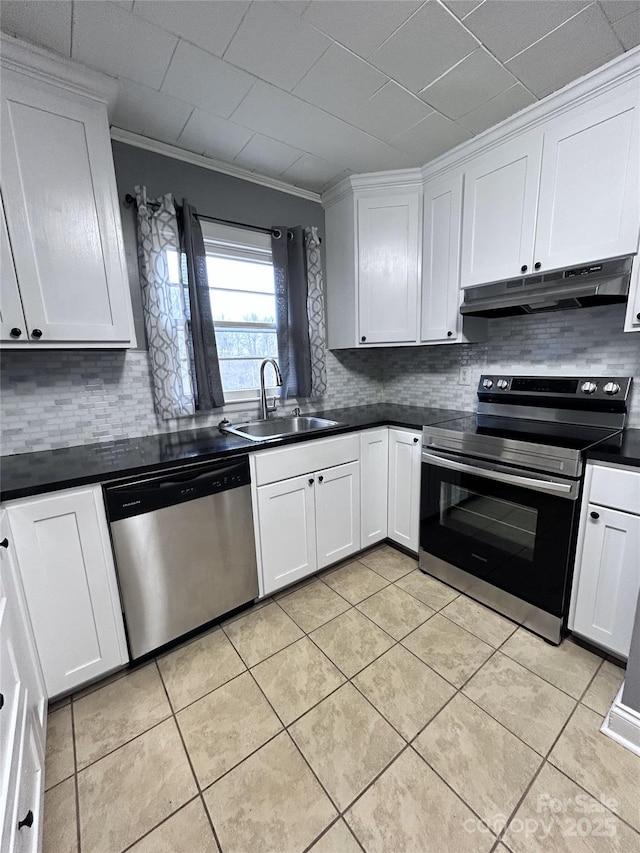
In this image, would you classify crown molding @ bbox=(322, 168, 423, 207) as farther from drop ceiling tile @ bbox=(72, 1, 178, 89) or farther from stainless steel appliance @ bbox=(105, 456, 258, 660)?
stainless steel appliance @ bbox=(105, 456, 258, 660)

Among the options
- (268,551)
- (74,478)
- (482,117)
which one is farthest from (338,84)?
(268,551)

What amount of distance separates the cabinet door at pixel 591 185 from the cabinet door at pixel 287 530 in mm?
1709

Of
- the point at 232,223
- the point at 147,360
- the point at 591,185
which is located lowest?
the point at 147,360

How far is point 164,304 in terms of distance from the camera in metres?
1.90

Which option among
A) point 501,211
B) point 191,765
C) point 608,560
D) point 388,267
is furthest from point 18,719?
point 501,211

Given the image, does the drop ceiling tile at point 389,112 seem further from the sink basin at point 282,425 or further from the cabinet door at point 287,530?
the cabinet door at point 287,530

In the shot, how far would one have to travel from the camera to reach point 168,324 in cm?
192

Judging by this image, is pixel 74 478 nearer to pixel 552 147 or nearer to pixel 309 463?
pixel 309 463

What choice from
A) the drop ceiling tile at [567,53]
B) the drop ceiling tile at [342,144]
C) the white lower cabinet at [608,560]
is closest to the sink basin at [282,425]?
the white lower cabinet at [608,560]

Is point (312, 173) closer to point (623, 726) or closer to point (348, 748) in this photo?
point (348, 748)

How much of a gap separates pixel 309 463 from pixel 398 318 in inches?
47.1

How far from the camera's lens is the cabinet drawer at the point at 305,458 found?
1.80m

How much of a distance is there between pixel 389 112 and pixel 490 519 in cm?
206

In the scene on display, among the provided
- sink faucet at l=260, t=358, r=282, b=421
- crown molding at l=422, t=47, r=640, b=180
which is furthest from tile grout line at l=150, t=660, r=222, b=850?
crown molding at l=422, t=47, r=640, b=180
